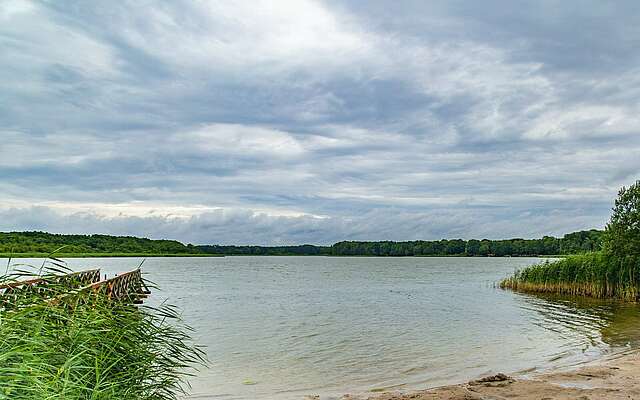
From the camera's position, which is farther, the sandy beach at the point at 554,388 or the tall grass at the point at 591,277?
the tall grass at the point at 591,277

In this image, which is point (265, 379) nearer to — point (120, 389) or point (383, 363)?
point (383, 363)

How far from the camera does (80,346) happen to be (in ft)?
17.6

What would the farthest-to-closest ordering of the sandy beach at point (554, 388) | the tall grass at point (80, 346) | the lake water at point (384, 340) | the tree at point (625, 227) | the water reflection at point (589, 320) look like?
1. the tree at point (625, 227)
2. the water reflection at point (589, 320)
3. the lake water at point (384, 340)
4. the sandy beach at point (554, 388)
5. the tall grass at point (80, 346)

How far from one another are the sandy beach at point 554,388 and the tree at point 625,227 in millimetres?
18018

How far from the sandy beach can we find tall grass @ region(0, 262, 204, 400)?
5.37 metres

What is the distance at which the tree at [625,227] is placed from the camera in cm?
2812

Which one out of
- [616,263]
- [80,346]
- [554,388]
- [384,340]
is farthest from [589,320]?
[80,346]

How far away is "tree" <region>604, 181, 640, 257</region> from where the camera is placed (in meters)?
28.1

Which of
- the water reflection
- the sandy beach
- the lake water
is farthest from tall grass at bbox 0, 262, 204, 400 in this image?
the water reflection

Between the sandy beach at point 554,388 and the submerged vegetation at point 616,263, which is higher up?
the submerged vegetation at point 616,263


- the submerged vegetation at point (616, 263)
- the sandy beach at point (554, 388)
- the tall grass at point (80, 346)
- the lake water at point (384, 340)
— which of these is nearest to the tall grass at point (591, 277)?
the submerged vegetation at point (616, 263)

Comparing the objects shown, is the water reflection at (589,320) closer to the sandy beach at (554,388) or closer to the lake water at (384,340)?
the lake water at (384,340)

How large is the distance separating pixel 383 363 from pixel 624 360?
6.01m

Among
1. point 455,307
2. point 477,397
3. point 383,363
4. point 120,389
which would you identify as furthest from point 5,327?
point 455,307
